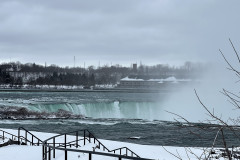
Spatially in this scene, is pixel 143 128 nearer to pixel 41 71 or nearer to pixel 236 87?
pixel 236 87

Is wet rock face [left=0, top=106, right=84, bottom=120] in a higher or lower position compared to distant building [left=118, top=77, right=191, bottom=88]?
lower

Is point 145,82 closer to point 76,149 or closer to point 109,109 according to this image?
point 109,109

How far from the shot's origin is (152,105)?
55.5 m

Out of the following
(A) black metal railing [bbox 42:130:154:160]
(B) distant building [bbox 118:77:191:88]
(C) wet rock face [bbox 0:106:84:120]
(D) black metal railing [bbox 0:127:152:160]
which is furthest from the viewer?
(B) distant building [bbox 118:77:191:88]

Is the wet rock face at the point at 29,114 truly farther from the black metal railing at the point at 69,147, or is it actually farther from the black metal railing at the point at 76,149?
the black metal railing at the point at 76,149

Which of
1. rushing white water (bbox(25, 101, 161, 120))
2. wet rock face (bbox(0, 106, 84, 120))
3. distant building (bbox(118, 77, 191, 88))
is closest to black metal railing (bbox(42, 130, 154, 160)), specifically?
wet rock face (bbox(0, 106, 84, 120))

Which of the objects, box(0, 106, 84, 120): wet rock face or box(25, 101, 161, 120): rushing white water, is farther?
box(25, 101, 161, 120): rushing white water

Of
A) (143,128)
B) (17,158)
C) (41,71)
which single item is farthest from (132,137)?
(41,71)

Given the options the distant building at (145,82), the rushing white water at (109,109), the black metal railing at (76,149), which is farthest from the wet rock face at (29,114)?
the distant building at (145,82)

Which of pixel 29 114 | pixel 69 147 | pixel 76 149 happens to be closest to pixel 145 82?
pixel 29 114

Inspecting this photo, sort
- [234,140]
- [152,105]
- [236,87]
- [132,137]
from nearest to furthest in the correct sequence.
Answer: [234,140], [132,137], [152,105], [236,87]

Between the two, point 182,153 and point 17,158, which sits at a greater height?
point 17,158

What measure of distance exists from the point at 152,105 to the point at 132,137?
26995 mm

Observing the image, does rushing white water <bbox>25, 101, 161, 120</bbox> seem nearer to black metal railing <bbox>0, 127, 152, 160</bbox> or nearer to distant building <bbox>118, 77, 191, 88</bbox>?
black metal railing <bbox>0, 127, 152, 160</bbox>
